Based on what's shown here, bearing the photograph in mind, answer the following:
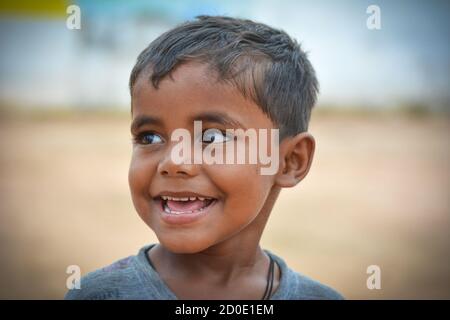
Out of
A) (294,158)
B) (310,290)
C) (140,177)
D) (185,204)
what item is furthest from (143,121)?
(310,290)

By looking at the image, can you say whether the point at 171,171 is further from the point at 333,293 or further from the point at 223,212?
the point at 333,293

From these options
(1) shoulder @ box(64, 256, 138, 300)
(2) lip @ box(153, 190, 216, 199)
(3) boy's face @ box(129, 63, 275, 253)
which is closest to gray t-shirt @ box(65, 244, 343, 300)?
(1) shoulder @ box(64, 256, 138, 300)

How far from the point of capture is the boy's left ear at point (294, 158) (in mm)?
1898

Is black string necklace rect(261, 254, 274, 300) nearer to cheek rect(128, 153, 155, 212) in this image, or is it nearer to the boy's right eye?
A: cheek rect(128, 153, 155, 212)

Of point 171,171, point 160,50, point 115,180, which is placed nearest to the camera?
point 171,171

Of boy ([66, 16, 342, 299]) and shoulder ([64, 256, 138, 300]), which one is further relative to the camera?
shoulder ([64, 256, 138, 300])

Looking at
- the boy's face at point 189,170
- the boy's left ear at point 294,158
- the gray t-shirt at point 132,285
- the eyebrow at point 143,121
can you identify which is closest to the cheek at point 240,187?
the boy's face at point 189,170

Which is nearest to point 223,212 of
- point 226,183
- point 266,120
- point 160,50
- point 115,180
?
point 226,183

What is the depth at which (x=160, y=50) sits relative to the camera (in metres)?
1.77

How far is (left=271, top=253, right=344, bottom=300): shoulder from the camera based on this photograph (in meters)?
1.93

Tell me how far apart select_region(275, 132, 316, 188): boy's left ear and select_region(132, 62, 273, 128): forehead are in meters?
0.22

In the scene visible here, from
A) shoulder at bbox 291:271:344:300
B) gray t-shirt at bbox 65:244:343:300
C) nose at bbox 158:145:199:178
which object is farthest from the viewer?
shoulder at bbox 291:271:344:300

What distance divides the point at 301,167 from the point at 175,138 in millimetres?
505

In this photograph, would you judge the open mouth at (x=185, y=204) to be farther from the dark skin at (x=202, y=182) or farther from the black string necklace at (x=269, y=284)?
the black string necklace at (x=269, y=284)
